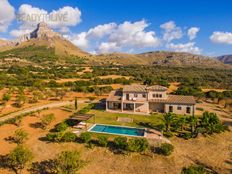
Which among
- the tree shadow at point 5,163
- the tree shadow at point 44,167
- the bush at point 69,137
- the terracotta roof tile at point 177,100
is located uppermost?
the terracotta roof tile at point 177,100

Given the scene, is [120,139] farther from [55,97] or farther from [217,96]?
[217,96]

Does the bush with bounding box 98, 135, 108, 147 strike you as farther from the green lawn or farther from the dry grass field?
Result: the green lawn

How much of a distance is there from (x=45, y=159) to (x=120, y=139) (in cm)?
943

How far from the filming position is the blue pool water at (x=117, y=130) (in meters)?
32.0

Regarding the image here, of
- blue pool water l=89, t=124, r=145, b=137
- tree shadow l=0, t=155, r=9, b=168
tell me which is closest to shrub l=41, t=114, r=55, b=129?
blue pool water l=89, t=124, r=145, b=137

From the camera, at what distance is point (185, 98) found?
42.3 metres

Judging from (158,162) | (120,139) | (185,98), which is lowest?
(158,162)

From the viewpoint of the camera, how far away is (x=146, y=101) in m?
42.3

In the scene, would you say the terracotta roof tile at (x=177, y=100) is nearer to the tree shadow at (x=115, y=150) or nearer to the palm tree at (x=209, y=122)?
the palm tree at (x=209, y=122)

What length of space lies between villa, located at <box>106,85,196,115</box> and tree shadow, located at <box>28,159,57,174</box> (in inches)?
831

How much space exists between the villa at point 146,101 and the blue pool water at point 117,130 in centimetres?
877

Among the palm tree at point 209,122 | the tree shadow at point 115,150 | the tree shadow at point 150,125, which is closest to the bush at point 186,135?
the palm tree at point 209,122

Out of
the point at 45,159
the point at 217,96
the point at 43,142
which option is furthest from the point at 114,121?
the point at 217,96

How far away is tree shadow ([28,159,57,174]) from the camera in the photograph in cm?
2211
